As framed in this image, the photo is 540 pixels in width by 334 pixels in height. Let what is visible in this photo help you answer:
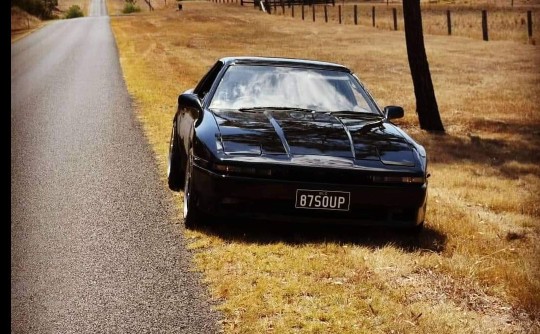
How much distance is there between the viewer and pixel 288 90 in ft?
21.7

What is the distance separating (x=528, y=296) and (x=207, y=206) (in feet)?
7.84

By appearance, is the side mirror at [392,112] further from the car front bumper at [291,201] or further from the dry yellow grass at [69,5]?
the dry yellow grass at [69,5]

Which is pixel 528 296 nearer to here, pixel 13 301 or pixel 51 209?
pixel 13 301

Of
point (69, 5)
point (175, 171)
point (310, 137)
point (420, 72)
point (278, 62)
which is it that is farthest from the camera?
point (69, 5)

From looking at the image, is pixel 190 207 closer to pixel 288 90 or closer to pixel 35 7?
pixel 288 90

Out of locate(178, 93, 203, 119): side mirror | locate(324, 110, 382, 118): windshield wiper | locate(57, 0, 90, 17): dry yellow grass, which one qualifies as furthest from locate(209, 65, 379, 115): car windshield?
locate(57, 0, 90, 17): dry yellow grass

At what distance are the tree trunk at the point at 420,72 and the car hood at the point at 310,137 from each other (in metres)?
6.86

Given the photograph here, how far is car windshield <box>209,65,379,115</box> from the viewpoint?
Result: 6.50 metres

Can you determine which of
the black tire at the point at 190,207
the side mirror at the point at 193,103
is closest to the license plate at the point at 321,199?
the black tire at the point at 190,207

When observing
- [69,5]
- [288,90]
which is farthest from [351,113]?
[69,5]

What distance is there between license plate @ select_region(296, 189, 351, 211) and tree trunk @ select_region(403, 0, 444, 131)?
25.9 ft

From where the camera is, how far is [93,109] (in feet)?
46.3

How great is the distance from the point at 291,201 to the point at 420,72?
27.8ft

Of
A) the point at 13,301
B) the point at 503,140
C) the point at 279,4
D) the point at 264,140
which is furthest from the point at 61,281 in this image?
the point at 279,4
